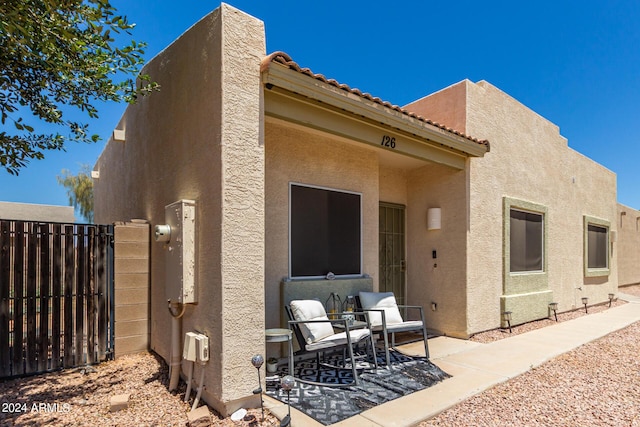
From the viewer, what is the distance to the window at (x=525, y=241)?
28.3 ft

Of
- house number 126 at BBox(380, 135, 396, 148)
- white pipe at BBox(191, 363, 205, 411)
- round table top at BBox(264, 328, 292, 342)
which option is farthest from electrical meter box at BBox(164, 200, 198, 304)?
house number 126 at BBox(380, 135, 396, 148)

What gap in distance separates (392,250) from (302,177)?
3.41 meters

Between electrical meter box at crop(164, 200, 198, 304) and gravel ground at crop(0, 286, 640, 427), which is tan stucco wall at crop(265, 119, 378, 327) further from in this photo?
gravel ground at crop(0, 286, 640, 427)

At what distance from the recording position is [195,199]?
436cm

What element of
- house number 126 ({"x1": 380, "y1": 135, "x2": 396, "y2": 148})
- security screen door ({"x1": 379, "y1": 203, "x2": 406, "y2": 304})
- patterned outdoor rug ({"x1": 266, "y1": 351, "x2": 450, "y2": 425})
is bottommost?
patterned outdoor rug ({"x1": 266, "y1": 351, "x2": 450, "y2": 425})

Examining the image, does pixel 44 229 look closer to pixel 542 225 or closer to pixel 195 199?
pixel 195 199

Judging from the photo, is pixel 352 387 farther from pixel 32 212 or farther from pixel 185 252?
pixel 32 212

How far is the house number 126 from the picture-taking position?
229 inches

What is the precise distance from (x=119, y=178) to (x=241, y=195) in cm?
662

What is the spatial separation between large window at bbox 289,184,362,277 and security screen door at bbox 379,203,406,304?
1.57m

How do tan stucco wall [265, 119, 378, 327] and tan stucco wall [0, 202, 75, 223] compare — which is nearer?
tan stucco wall [265, 119, 378, 327]

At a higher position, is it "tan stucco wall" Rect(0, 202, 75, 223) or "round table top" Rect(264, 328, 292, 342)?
"tan stucco wall" Rect(0, 202, 75, 223)

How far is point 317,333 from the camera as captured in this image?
4.75 meters

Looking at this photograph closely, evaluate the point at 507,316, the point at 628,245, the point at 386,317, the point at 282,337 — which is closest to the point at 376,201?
the point at 386,317
